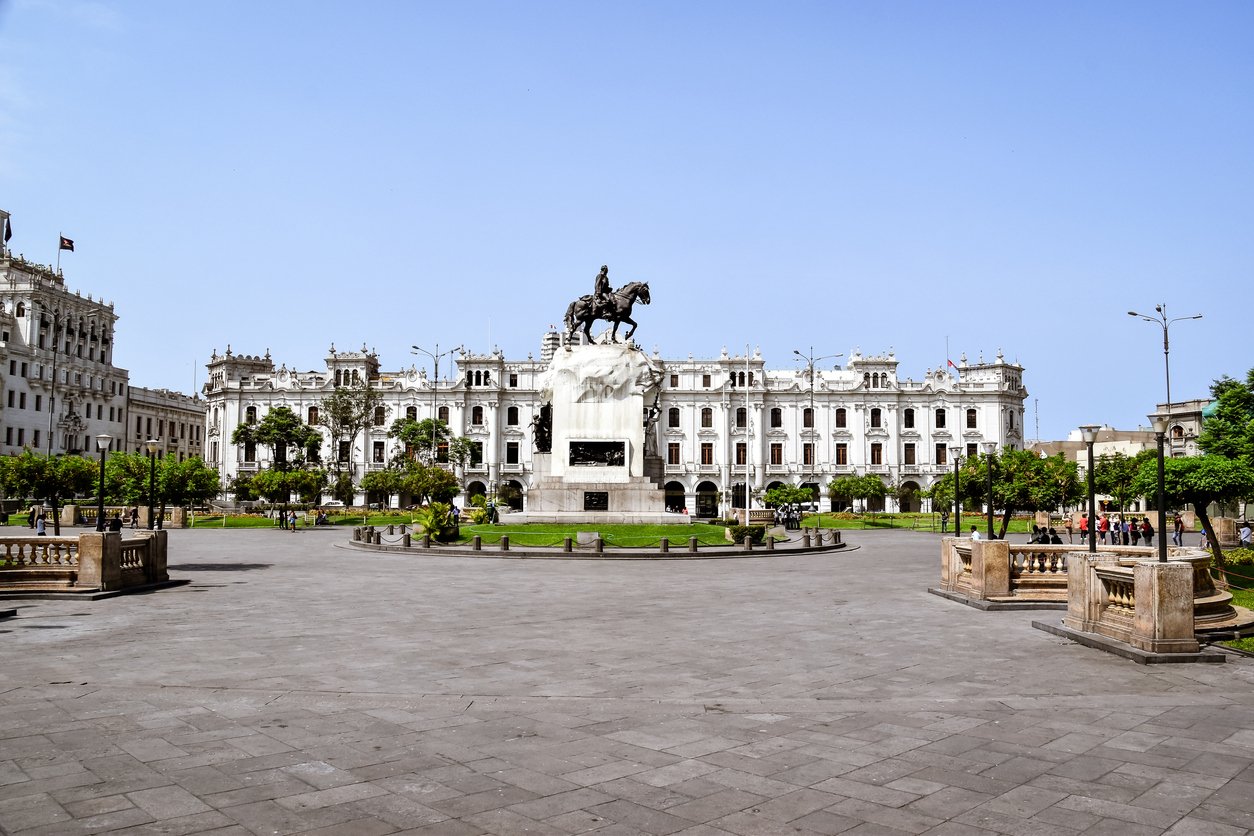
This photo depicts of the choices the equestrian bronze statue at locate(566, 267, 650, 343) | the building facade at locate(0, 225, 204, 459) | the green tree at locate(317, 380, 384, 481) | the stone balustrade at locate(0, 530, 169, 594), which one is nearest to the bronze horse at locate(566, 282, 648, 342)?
the equestrian bronze statue at locate(566, 267, 650, 343)

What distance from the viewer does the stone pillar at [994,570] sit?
693 inches

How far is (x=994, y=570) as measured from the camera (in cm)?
1762

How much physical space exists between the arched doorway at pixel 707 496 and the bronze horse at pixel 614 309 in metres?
62.6

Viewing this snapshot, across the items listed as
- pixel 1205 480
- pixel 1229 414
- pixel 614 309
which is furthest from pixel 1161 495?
pixel 1229 414

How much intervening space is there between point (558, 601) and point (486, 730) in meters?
10.1

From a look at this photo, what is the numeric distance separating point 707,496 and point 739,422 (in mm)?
9143

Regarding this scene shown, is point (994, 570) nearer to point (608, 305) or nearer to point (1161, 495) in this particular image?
point (1161, 495)

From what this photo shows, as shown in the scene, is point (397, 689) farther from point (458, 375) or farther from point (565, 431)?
point (458, 375)

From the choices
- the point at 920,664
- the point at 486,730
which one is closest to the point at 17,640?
the point at 486,730

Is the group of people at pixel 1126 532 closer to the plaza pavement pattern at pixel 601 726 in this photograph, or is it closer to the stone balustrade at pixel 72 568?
the plaza pavement pattern at pixel 601 726

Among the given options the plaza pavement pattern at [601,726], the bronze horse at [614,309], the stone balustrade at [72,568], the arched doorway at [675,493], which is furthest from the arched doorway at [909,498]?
the stone balustrade at [72,568]

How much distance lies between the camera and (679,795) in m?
6.56

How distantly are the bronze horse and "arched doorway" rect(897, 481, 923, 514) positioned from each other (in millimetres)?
67929

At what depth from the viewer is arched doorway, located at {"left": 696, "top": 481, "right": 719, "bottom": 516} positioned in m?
102
